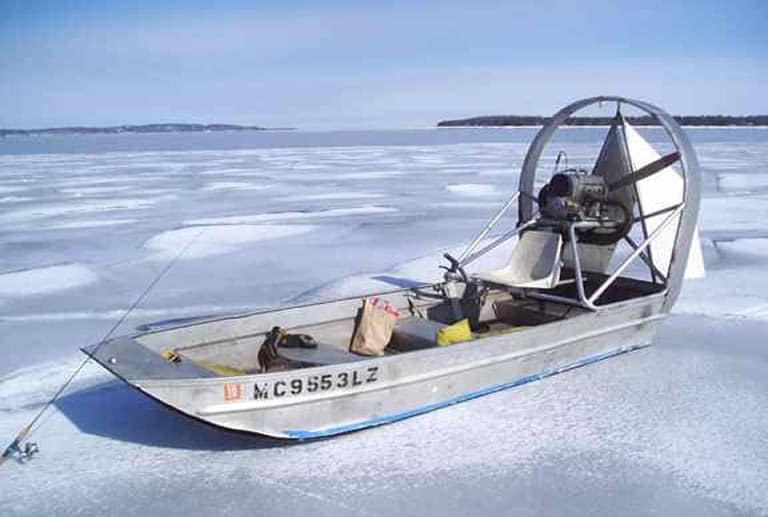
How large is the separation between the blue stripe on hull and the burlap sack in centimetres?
72

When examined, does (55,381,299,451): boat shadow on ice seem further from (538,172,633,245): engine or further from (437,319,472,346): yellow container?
(538,172,633,245): engine

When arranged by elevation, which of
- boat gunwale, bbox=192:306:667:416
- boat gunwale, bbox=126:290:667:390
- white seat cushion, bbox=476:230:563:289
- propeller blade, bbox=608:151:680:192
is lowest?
boat gunwale, bbox=192:306:667:416

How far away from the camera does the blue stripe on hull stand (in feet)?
10.5

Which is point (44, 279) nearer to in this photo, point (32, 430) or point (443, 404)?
point (32, 430)

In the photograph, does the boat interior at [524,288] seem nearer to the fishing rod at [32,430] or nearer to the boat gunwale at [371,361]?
the boat gunwale at [371,361]

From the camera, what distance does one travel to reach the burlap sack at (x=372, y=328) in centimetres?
421

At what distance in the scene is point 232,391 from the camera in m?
2.90

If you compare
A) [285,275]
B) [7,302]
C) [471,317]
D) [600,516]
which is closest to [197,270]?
[285,275]

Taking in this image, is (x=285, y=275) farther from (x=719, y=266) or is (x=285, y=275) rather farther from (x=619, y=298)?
(x=719, y=266)

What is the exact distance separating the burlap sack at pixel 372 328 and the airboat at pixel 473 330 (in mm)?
42

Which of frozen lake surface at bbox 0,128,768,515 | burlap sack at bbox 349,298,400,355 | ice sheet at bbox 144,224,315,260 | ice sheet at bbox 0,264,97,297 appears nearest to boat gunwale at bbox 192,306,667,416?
frozen lake surface at bbox 0,128,768,515

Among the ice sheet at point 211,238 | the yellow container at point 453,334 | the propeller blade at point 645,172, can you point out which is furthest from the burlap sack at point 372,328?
the ice sheet at point 211,238

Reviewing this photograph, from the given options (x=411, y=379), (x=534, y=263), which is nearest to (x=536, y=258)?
(x=534, y=263)

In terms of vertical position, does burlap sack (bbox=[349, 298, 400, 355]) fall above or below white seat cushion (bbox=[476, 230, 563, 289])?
below
